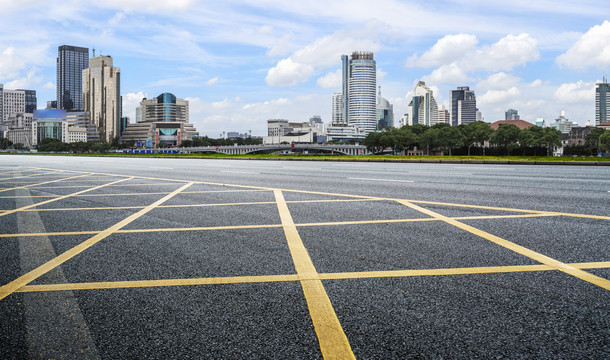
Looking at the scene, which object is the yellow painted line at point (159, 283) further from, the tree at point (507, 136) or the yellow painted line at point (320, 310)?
the tree at point (507, 136)

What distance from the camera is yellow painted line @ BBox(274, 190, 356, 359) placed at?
2.64 meters

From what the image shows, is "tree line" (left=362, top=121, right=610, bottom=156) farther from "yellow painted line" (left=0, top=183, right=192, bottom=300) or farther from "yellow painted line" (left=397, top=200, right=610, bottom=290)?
"yellow painted line" (left=0, top=183, right=192, bottom=300)

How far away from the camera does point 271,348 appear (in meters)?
2.66

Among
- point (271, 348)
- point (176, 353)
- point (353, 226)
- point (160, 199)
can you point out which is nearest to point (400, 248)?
point (353, 226)

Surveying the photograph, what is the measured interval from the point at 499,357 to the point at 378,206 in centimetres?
566

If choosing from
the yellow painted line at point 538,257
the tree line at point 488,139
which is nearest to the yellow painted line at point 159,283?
the yellow painted line at point 538,257

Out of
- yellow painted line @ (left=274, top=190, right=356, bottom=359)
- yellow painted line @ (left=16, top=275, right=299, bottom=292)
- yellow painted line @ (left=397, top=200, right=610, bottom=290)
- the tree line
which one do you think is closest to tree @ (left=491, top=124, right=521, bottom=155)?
the tree line

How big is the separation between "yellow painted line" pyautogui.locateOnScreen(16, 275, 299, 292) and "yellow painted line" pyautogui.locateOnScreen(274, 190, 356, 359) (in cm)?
19

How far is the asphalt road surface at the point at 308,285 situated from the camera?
2.71 metres

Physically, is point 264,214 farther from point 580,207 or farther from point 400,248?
point 580,207

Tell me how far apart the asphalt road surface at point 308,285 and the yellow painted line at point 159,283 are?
2 cm

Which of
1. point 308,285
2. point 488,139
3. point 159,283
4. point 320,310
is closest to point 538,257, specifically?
point 308,285

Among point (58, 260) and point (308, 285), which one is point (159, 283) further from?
point (58, 260)

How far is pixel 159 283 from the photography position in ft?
12.5
